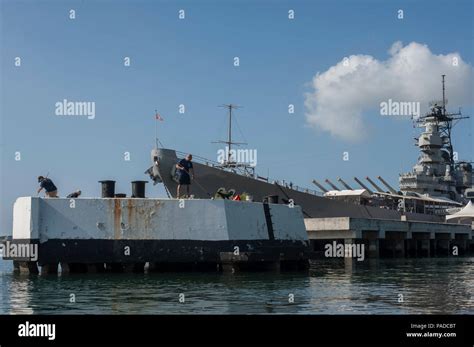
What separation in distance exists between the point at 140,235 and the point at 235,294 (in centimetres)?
821

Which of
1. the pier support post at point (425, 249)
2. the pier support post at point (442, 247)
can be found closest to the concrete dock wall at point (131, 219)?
the pier support post at point (425, 249)

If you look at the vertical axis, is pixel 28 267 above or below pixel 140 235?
below

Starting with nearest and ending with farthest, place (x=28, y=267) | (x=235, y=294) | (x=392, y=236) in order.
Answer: (x=235, y=294), (x=28, y=267), (x=392, y=236)

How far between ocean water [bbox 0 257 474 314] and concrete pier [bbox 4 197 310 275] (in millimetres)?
754

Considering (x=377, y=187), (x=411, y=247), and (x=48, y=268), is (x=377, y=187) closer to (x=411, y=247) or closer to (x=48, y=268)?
(x=411, y=247)

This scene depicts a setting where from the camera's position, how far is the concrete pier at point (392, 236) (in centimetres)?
3791

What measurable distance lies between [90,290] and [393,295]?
Answer: 8846 millimetres

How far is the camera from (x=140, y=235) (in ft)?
84.5

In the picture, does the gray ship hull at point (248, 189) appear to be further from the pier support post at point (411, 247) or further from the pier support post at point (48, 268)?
the pier support post at point (48, 268)

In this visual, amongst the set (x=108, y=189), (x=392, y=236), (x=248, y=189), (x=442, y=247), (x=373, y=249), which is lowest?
(x=442, y=247)

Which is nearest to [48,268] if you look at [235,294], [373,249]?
[235,294]

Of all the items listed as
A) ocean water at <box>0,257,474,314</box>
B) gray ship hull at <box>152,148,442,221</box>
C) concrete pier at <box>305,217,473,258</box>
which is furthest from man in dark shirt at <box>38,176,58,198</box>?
gray ship hull at <box>152,148,442,221</box>

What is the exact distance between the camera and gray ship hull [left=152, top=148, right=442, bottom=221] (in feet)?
127
